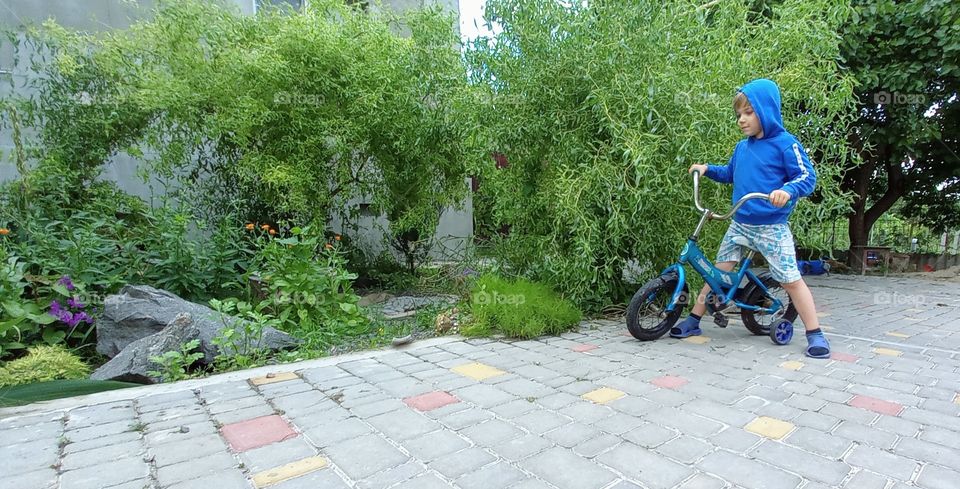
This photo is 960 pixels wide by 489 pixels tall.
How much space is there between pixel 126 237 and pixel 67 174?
39.5 inches

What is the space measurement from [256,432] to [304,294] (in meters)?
1.88

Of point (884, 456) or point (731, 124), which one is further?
point (731, 124)

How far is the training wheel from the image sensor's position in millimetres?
3348

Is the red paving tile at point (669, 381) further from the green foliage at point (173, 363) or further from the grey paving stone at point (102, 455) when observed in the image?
A: the green foliage at point (173, 363)

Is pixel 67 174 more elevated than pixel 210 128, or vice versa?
pixel 210 128

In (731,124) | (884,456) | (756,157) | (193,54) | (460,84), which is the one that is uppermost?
(193,54)

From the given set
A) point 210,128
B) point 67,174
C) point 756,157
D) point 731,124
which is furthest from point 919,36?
point 67,174

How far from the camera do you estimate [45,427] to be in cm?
208

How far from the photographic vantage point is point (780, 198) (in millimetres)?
2729

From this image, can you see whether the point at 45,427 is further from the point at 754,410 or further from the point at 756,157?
the point at 756,157

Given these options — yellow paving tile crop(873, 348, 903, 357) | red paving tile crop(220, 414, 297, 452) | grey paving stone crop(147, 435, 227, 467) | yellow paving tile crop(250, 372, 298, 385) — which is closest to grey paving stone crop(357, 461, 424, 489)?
red paving tile crop(220, 414, 297, 452)

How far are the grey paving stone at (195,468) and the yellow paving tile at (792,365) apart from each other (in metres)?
2.94

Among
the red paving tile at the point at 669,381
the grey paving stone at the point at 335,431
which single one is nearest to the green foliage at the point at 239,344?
the grey paving stone at the point at 335,431

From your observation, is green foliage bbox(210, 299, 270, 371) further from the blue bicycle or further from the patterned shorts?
the patterned shorts
